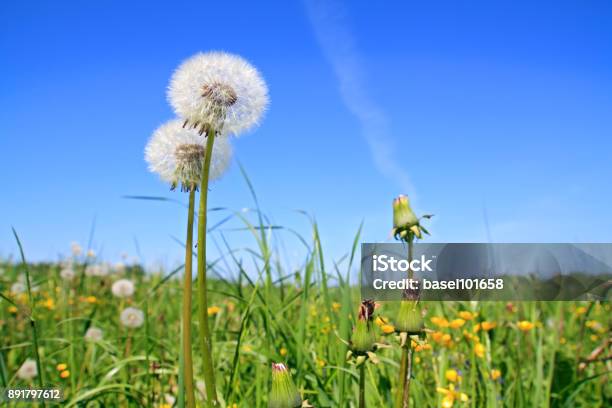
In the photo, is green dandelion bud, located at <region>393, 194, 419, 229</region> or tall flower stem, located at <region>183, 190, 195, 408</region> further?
green dandelion bud, located at <region>393, 194, 419, 229</region>

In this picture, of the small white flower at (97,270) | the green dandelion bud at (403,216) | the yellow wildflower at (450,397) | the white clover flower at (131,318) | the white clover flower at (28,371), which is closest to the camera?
the green dandelion bud at (403,216)

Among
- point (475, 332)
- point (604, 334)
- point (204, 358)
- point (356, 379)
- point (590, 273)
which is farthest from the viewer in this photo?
point (604, 334)

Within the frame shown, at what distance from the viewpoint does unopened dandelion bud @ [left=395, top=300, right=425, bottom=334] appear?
4.61 ft

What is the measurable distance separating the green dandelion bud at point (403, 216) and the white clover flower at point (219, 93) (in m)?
0.47

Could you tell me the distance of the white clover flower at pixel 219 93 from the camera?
59.9 inches

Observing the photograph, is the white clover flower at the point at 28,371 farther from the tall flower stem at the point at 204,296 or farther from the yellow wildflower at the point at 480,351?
the yellow wildflower at the point at 480,351

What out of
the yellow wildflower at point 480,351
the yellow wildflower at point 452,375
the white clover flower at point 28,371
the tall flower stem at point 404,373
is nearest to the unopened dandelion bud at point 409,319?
the tall flower stem at point 404,373

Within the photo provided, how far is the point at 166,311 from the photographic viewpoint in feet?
15.5

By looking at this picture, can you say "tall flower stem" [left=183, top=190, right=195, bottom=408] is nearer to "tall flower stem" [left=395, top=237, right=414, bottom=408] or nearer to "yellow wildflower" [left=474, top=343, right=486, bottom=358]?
"tall flower stem" [left=395, top=237, right=414, bottom=408]

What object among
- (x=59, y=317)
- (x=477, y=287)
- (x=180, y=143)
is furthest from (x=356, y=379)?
(x=59, y=317)

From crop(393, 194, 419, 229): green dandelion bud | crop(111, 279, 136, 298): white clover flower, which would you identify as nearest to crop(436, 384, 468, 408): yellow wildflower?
crop(393, 194, 419, 229): green dandelion bud

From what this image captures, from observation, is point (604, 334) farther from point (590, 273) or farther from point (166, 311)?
point (166, 311)

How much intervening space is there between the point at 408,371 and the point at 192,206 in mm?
690

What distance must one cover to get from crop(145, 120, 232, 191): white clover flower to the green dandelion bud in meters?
0.56
